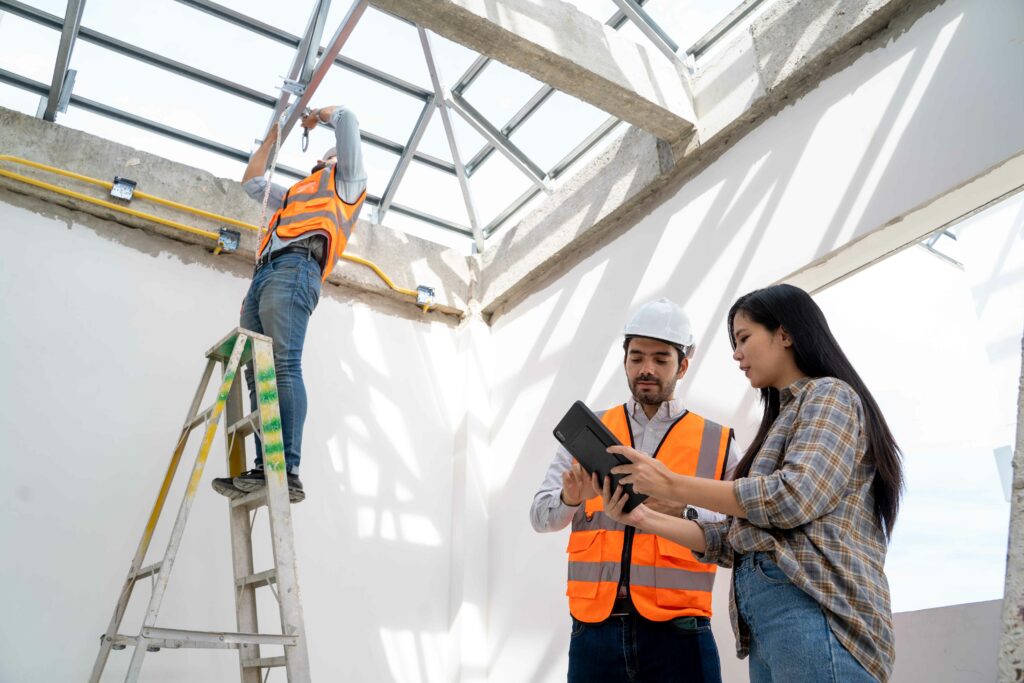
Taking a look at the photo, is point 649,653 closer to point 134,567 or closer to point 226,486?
point 226,486

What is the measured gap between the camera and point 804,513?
171 cm

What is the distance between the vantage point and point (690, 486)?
184cm

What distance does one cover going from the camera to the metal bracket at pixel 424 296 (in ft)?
18.2

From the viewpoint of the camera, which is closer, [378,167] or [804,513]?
[804,513]

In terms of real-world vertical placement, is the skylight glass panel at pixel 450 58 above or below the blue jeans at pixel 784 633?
above

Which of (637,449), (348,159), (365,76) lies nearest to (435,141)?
(365,76)

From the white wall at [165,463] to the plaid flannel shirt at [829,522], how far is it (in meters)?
3.25

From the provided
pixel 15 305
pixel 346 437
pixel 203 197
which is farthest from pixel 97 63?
pixel 346 437

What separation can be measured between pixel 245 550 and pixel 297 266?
1304 mm

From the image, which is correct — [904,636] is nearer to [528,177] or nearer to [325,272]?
[325,272]

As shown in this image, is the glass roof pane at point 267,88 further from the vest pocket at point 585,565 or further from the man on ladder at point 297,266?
the vest pocket at point 585,565

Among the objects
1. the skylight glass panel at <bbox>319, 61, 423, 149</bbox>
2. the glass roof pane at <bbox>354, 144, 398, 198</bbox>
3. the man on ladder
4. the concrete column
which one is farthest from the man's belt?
the concrete column

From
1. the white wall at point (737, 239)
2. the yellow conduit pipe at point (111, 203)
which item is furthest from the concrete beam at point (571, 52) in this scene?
the yellow conduit pipe at point (111, 203)

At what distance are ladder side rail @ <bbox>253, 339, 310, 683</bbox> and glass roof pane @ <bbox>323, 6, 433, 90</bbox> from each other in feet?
9.76
